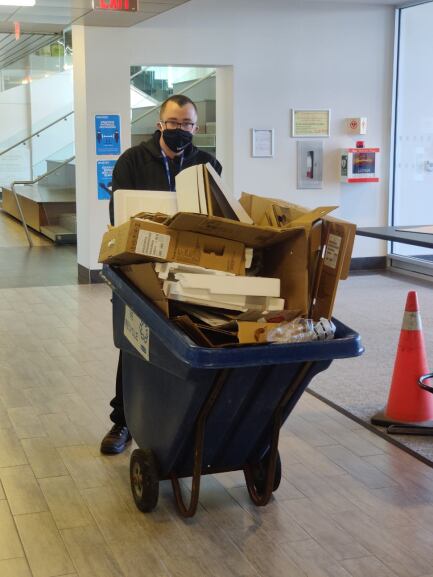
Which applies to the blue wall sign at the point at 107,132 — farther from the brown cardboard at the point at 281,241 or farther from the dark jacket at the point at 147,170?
the brown cardboard at the point at 281,241

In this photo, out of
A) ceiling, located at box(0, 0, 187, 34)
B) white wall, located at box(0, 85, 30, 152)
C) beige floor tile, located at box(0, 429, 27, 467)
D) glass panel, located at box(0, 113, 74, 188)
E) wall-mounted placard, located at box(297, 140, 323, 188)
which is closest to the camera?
beige floor tile, located at box(0, 429, 27, 467)

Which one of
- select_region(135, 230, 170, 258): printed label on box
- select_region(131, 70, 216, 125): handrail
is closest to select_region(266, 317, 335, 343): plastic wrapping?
select_region(135, 230, 170, 258): printed label on box

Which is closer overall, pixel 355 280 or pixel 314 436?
pixel 314 436

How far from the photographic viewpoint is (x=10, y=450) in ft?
11.9

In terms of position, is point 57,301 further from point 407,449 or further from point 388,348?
point 407,449

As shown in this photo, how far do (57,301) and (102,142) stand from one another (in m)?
1.56

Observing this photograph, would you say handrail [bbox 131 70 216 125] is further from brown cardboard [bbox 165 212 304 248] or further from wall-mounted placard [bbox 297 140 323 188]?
brown cardboard [bbox 165 212 304 248]

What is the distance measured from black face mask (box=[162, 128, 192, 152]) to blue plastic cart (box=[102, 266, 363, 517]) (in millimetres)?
671

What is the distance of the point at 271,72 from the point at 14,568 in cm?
625

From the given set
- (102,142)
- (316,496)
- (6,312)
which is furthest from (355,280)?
(316,496)

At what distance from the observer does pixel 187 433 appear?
8.89 feet

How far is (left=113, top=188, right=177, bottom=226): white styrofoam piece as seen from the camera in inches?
119

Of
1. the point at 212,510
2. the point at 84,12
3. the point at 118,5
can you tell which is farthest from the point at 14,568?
the point at 84,12

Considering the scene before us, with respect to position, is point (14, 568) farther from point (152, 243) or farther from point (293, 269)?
point (293, 269)
